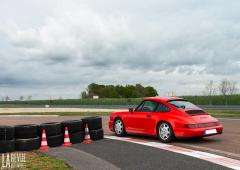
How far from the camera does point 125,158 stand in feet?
30.5

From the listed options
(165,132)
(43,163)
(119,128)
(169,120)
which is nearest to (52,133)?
(43,163)

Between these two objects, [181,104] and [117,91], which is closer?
[181,104]

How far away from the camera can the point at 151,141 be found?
1258 centimetres

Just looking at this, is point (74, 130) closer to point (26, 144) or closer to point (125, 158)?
point (26, 144)

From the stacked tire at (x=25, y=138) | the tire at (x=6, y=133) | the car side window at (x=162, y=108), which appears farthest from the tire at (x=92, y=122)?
the tire at (x=6, y=133)

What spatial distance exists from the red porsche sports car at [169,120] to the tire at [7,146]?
435cm

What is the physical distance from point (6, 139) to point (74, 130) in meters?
2.35

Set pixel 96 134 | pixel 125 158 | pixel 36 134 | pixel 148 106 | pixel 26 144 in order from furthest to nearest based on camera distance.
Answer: pixel 148 106 → pixel 96 134 → pixel 36 134 → pixel 26 144 → pixel 125 158

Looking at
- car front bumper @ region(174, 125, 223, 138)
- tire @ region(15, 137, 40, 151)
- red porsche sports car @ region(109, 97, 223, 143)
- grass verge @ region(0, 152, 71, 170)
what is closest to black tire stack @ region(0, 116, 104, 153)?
tire @ region(15, 137, 40, 151)

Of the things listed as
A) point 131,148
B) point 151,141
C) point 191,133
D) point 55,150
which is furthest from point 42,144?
point 191,133

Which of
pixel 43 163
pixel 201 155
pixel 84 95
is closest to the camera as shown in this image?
pixel 43 163

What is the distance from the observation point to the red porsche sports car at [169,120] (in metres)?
12.0

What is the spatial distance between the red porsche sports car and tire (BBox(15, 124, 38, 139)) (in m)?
3.68

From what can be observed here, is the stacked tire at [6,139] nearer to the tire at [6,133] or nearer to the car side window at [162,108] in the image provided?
the tire at [6,133]
